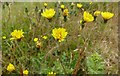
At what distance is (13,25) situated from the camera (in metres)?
2.71

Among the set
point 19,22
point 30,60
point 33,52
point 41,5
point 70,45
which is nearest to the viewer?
point 30,60

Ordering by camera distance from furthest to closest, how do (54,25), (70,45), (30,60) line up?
(54,25)
(70,45)
(30,60)

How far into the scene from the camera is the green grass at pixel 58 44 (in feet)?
6.44

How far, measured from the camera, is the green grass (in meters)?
1.96

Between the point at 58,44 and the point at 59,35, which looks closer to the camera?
the point at 59,35

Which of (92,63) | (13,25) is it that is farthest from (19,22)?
(92,63)

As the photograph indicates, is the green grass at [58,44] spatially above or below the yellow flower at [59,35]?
below

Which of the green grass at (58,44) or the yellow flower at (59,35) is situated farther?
the green grass at (58,44)

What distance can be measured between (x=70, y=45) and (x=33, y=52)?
1.06 feet

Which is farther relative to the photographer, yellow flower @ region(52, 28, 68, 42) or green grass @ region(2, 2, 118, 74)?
green grass @ region(2, 2, 118, 74)

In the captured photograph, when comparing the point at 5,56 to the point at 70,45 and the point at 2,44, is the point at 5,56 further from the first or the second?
the point at 70,45

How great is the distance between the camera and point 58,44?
1.97m

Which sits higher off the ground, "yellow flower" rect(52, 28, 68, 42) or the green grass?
"yellow flower" rect(52, 28, 68, 42)

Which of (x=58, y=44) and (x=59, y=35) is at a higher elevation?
(x=59, y=35)
